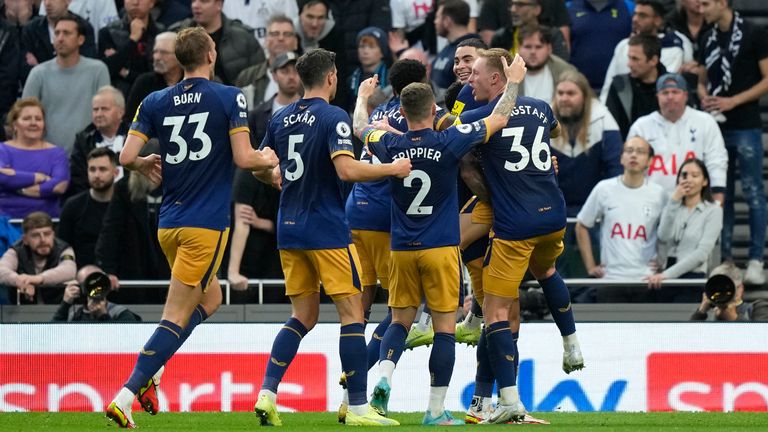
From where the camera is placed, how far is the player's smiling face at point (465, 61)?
12.1 m

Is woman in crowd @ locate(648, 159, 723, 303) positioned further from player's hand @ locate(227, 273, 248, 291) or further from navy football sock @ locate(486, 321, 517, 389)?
navy football sock @ locate(486, 321, 517, 389)

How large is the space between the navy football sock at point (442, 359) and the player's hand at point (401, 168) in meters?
1.28

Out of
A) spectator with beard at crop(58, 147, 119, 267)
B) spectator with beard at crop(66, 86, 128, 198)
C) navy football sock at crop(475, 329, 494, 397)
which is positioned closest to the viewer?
navy football sock at crop(475, 329, 494, 397)

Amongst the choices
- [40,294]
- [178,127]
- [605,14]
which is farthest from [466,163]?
[605,14]

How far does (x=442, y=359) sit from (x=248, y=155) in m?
2.08

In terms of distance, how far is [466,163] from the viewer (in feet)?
37.3

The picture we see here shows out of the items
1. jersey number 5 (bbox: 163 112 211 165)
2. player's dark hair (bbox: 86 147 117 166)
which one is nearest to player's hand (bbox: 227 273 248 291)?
player's dark hair (bbox: 86 147 117 166)

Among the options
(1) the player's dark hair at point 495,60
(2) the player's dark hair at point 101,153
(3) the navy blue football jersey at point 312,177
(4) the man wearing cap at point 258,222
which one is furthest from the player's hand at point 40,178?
(1) the player's dark hair at point 495,60

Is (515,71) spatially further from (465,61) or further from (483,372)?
(483,372)

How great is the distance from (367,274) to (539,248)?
5.19ft

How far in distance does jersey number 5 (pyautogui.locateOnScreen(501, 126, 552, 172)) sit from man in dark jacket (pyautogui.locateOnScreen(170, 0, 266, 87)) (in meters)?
6.80

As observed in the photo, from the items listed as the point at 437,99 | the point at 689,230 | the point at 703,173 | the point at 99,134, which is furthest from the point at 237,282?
the point at 703,173

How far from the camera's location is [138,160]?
10977 mm

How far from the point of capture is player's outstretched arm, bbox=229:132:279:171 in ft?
35.0
